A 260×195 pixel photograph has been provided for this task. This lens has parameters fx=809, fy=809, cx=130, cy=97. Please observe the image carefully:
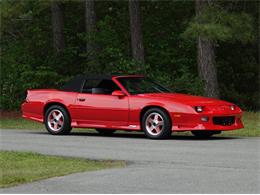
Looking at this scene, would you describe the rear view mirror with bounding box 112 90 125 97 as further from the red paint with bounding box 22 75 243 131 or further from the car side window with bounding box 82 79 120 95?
the car side window with bounding box 82 79 120 95

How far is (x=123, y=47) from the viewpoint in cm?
3525

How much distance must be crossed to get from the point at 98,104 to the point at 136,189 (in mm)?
8705

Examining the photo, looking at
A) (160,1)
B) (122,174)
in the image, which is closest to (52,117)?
(122,174)

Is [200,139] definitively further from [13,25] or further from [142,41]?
[13,25]

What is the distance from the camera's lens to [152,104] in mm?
17281

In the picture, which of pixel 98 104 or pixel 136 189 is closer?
pixel 136 189

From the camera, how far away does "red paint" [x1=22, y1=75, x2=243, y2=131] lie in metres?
17.0

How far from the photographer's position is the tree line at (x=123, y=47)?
30755 millimetres

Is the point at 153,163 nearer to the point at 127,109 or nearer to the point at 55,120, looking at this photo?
the point at 127,109

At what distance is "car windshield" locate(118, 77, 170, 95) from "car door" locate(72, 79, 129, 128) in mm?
270

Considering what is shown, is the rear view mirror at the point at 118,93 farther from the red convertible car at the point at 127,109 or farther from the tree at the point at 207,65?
the tree at the point at 207,65

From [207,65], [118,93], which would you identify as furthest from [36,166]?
[207,65]

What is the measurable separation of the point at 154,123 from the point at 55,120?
2.84m

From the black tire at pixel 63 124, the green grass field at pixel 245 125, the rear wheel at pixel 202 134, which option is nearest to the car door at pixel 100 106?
the black tire at pixel 63 124
